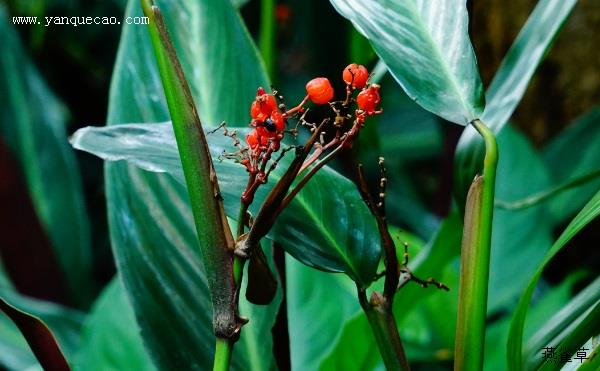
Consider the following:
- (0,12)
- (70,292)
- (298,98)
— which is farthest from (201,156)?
(298,98)

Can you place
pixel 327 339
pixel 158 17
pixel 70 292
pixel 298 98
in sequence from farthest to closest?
1. pixel 298 98
2. pixel 70 292
3. pixel 327 339
4. pixel 158 17

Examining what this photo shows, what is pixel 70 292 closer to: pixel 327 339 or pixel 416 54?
pixel 327 339

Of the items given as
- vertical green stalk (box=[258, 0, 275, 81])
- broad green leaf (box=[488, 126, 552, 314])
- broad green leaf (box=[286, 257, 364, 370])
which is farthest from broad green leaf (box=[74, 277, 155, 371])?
broad green leaf (box=[488, 126, 552, 314])

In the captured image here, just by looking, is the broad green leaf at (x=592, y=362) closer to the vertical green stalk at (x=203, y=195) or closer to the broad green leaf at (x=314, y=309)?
the vertical green stalk at (x=203, y=195)

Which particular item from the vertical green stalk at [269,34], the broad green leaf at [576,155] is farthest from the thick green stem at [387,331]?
the broad green leaf at [576,155]

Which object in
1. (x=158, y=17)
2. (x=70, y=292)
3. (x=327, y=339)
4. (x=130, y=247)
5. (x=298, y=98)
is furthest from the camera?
(x=298, y=98)

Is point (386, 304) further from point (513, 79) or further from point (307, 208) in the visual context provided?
point (513, 79)
